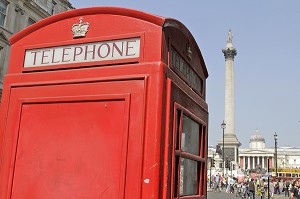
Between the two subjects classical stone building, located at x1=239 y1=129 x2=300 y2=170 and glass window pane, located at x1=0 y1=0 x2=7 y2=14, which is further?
classical stone building, located at x1=239 y1=129 x2=300 y2=170

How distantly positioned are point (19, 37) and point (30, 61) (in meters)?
0.27

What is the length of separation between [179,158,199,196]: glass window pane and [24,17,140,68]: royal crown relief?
80 cm

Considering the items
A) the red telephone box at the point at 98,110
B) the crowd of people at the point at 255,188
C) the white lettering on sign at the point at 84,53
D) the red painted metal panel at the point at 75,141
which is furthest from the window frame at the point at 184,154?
the crowd of people at the point at 255,188

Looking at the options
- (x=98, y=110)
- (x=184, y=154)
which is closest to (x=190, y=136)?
(x=184, y=154)

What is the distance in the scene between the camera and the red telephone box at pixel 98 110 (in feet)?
6.81

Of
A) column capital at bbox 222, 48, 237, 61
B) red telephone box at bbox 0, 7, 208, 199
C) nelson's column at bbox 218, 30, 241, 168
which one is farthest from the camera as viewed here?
column capital at bbox 222, 48, 237, 61

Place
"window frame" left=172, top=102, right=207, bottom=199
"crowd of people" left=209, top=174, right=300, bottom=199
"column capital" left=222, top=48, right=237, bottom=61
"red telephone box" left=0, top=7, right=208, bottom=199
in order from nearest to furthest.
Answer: "red telephone box" left=0, top=7, right=208, bottom=199 < "window frame" left=172, top=102, right=207, bottom=199 < "crowd of people" left=209, top=174, right=300, bottom=199 < "column capital" left=222, top=48, right=237, bottom=61

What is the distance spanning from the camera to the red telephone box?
6.81ft

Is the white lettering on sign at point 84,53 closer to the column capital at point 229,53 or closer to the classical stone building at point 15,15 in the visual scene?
the classical stone building at point 15,15

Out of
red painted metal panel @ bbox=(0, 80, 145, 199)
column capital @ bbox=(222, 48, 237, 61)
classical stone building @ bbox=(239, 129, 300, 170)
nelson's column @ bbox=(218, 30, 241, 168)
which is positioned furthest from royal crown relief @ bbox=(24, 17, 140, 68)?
classical stone building @ bbox=(239, 129, 300, 170)

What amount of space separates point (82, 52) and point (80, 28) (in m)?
0.19

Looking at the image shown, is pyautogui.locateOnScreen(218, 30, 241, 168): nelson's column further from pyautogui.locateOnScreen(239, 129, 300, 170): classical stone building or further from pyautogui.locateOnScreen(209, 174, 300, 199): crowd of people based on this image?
pyautogui.locateOnScreen(239, 129, 300, 170): classical stone building

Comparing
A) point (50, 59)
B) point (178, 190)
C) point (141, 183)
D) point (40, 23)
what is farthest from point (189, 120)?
point (40, 23)

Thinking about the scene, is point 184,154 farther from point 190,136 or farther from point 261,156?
point 261,156
